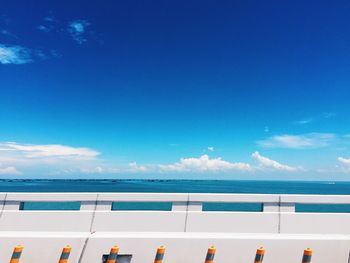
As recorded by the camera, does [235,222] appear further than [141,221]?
No

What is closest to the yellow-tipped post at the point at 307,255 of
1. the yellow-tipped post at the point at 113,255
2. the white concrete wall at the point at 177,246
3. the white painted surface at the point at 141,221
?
the white concrete wall at the point at 177,246

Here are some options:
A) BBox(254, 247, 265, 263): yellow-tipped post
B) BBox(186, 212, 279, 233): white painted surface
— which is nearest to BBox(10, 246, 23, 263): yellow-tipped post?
BBox(254, 247, 265, 263): yellow-tipped post

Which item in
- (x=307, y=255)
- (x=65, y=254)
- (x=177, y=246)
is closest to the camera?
(x=65, y=254)

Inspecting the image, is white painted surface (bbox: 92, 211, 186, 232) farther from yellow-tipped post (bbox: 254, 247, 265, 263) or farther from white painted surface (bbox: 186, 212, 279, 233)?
yellow-tipped post (bbox: 254, 247, 265, 263)

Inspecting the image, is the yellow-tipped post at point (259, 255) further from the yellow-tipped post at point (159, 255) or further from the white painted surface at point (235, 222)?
the white painted surface at point (235, 222)

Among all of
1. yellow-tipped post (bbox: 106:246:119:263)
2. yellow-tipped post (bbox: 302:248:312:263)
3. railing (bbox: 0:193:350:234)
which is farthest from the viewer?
railing (bbox: 0:193:350:234)

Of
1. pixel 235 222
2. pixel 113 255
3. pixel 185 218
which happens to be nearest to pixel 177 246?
pixel 113 255

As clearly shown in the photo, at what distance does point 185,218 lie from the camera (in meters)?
9.58

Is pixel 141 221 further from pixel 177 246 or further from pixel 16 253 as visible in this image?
pixel 16 253

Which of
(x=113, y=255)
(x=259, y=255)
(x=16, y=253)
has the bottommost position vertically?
(x=16, y=253)

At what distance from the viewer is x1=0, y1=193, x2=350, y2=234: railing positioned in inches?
372

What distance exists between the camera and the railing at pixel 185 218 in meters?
9.45

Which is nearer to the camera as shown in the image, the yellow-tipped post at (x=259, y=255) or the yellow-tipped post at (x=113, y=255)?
the yellow-tipped post at (x=113, y=255)

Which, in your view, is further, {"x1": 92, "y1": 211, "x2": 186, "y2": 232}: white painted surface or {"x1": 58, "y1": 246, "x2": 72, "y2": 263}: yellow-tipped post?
{"x1": 92, "y1": 211, "x2": 186, "y2": 232}: white painted surface
